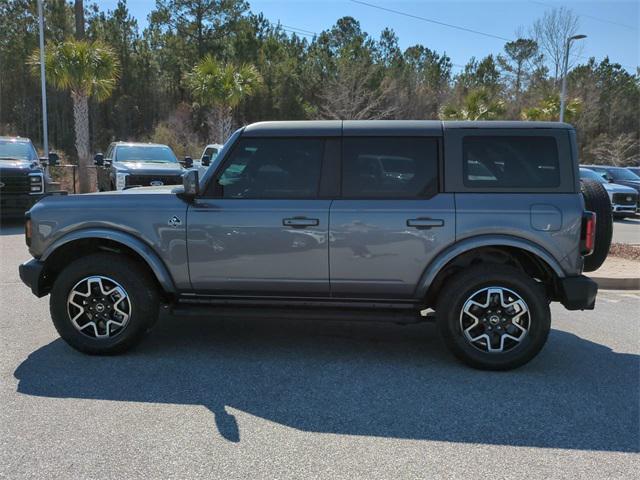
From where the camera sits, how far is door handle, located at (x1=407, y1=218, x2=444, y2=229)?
4.52 meters

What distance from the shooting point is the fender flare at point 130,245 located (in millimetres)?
4742

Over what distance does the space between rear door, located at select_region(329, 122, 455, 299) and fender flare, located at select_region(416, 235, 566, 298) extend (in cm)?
6

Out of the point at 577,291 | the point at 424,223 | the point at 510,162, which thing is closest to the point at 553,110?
the point at 510,162

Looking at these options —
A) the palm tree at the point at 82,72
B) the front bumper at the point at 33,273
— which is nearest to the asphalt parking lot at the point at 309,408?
the front bumper at the point at 33,273

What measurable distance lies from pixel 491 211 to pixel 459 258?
52 centimetres

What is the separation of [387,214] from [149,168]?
34.4 feet

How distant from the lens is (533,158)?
4613 millimetres

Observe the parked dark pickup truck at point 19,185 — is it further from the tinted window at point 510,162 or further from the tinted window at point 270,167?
the tinted window at point 510,162

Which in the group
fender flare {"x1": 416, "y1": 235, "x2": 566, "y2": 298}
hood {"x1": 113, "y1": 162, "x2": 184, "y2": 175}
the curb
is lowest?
the curb

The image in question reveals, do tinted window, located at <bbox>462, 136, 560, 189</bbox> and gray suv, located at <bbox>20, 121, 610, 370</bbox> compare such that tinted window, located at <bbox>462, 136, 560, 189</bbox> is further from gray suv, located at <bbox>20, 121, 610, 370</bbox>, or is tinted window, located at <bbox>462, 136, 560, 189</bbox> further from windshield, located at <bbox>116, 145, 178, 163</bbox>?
windshield, located at <bbox>116, 145, 178, 163</bbox>

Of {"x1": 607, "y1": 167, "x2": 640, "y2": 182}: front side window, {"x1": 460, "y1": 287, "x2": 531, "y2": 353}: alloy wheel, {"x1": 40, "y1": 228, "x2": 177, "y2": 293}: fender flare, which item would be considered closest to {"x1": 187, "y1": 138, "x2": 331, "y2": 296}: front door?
{"x1": 40, "y1": 228, "x2": 177, "y2": 293}: fender flare

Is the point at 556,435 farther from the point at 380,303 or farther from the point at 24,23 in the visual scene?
the point at 24,23

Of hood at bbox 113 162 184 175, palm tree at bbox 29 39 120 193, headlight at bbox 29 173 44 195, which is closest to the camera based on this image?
headlight at bbox 29 173 44 195

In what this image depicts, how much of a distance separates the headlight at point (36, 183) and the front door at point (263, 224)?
9870 millimetres
